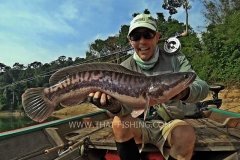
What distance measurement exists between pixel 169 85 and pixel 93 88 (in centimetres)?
67

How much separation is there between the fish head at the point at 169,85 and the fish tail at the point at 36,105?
919 millimetres

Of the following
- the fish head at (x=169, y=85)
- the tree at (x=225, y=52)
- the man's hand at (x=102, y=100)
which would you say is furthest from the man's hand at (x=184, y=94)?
the tree at (x=225, y=52)

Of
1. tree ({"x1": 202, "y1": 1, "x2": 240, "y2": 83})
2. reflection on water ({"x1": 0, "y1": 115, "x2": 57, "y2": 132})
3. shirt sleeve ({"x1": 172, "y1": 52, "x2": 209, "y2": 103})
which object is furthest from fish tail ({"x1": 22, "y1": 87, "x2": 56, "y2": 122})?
tree ({"x1": 202, "y1": 1, "x2": 240, "y2": 83})

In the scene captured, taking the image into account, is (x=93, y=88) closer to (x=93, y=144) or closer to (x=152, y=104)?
(x=152, y=104)

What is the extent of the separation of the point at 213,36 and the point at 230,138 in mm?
16570

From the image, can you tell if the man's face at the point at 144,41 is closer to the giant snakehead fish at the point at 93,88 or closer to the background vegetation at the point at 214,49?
the giant snakehead fish at the point at 93,88

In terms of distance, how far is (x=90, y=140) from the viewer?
10.4 ft

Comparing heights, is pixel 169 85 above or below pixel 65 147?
above

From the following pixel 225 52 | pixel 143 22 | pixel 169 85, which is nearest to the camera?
pixel 169 85

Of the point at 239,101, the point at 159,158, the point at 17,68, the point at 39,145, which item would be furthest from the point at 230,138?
the point at 17,68

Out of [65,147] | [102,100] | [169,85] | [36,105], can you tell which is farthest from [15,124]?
[169,85]

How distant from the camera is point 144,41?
2.99 metres

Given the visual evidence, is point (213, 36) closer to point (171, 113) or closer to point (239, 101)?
point (239, 101)

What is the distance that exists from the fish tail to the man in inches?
15.7
